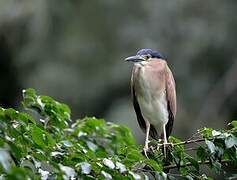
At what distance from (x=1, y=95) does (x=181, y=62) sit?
237 centimetres

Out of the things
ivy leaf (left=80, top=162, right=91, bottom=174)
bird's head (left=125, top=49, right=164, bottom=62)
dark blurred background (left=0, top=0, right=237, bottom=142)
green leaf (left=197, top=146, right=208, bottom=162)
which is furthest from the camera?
dark blurred background (left=0, top=0, right=237, bottom=142)

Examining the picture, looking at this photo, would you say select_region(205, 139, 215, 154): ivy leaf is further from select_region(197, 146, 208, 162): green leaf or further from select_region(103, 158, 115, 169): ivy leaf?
select_region(103, 158, 115, 169): ivy leaf

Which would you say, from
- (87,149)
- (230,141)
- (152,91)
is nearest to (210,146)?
(230,141)

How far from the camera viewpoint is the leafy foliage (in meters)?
2.25

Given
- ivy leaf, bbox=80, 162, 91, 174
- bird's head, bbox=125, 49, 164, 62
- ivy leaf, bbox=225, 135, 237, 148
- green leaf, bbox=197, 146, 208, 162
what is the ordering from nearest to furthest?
ivy leaf, bbox=80, 162, 91, 174, ivy leaf, bbox=225, 135, 237, 148, green leaf, bbox=197, 146, 208, 162, bird's head, bbox=125, 49, 164, 62

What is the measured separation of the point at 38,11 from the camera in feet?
29.6

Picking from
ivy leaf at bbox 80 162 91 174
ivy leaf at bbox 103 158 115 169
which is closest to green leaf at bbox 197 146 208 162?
ivy leaf at bbox 103 158 115 169

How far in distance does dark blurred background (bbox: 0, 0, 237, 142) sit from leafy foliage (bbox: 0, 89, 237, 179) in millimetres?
4827

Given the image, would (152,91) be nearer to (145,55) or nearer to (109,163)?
(145,55)

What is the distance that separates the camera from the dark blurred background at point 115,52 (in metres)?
8.38

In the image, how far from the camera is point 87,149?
9.16 feet

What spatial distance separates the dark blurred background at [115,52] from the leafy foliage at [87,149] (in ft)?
15.8

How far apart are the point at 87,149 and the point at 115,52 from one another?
628 cm

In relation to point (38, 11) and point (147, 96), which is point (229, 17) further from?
point (147, 96)
